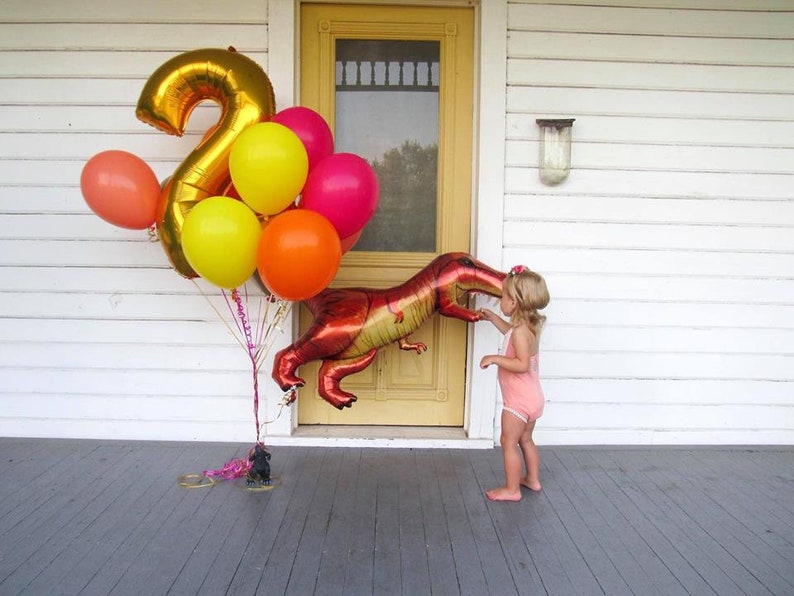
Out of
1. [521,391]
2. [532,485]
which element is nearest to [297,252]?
[521,391]

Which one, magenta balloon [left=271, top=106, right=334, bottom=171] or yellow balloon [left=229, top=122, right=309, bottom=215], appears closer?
yellow balloon [left=229, top=122, right=309, bottom=215]

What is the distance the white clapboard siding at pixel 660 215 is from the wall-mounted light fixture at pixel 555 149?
8 cm

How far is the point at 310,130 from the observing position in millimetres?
2684

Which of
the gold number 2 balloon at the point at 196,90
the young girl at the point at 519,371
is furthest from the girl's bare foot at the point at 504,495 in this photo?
the gold number 2 balloon at the point at 196,90

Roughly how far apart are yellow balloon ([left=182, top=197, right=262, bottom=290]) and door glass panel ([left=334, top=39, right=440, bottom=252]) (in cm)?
108

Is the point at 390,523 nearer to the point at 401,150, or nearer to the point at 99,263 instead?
the point at 401,150

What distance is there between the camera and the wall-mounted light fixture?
3.25m

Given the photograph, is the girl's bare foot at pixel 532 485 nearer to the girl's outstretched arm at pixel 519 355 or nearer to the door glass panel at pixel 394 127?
the girl's outstretched arm at pixel 519 355

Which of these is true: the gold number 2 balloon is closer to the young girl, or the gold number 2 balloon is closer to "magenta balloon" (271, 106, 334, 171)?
"magenta balloon" (271, 106, 334, 171)

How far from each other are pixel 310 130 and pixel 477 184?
1.06m

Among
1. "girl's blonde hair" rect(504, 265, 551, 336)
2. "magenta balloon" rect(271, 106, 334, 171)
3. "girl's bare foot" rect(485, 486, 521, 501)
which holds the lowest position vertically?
"girl's bare foot" rect(485, 486, 521, 501)


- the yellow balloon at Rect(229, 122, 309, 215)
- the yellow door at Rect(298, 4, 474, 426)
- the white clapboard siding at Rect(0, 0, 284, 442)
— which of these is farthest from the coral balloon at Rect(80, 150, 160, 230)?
the yellow door at Rect(298, 4, 474, 426)

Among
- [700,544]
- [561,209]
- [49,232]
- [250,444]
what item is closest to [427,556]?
[700,544]

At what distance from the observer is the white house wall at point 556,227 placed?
3.30 meters
